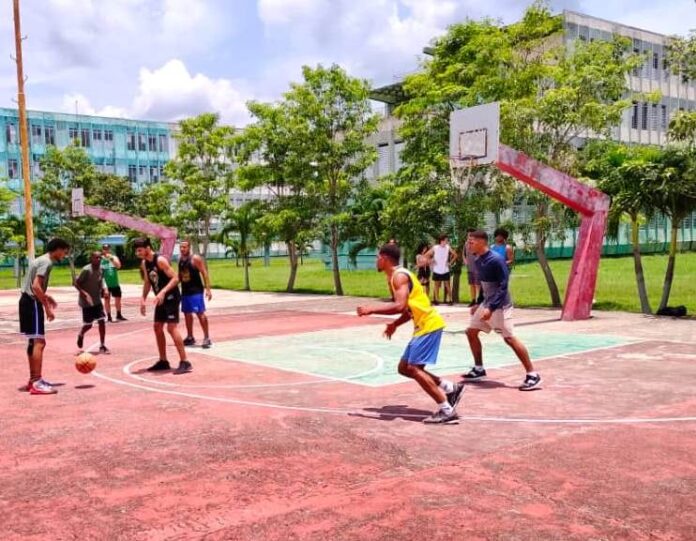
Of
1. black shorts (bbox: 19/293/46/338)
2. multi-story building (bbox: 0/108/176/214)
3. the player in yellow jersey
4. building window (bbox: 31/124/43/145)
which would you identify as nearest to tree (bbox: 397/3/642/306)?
the player in yellow jersey

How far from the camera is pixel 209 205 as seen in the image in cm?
3219

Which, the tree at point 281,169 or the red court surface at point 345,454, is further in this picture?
the tree at point 281,169

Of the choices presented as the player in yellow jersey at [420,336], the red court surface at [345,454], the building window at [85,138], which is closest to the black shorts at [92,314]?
the red court surface at [345,454]

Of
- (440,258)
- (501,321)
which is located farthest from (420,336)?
(440,258)

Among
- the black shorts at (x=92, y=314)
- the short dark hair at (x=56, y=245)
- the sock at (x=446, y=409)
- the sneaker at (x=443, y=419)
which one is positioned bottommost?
the sneaker at (x=443, y=419)

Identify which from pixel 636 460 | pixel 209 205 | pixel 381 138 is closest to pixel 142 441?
pixel 636 460

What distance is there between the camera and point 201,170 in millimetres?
32906

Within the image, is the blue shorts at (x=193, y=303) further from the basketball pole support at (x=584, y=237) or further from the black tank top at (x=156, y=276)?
the basketball pole support at (x=584, y=237)

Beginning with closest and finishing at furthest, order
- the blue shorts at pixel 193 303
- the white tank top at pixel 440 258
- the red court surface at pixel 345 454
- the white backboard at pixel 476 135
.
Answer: the red court surface at pixel 345 454
the blue shorts at pixel 193 303
the white backboard at pixel 476 135
the white tank top at pixel 440 258

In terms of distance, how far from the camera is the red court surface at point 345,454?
5.05 metres

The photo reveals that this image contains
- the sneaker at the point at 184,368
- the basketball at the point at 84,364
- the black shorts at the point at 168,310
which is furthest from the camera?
the sneaker at the point at 184,368

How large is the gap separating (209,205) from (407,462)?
88.7 ft

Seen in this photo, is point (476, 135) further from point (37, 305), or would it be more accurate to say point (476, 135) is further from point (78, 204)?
point (78, 204)

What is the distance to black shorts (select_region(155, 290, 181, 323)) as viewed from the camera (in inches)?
419
